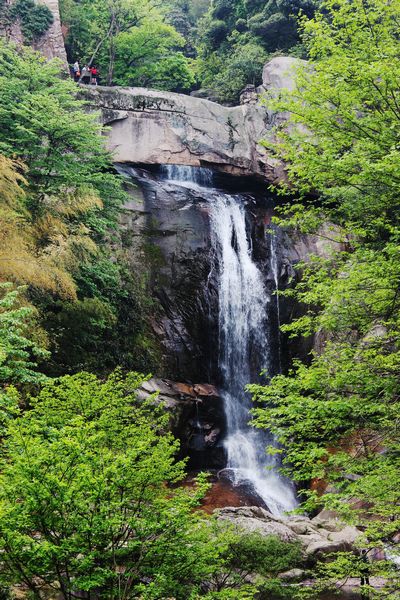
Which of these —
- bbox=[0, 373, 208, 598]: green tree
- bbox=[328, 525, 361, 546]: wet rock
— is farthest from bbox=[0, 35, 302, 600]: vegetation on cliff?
bbox=[328, 525, 361, 546]: wet rock

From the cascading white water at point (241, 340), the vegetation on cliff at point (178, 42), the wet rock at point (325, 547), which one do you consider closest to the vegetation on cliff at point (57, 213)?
the cascading white water at point (241, 340)

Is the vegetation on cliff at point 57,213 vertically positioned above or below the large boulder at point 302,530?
above

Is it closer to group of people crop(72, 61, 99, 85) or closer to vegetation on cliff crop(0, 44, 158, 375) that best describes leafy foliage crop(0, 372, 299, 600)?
vegetation on cliff crop(0, 44, 158, 375)

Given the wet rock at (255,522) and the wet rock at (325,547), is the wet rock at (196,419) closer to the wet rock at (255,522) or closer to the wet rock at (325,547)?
the wet rock at (255,522)

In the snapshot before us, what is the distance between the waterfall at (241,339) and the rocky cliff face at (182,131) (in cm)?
153

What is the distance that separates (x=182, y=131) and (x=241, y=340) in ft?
34.1

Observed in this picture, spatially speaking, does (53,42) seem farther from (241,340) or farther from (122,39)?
(241,340)

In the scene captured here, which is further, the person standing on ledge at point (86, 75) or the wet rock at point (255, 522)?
the person standing on ledge at point (86, 75)

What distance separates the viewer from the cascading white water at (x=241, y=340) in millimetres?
16516

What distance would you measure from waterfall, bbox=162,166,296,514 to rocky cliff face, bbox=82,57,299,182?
60.3 inches

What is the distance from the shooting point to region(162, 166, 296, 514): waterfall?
1645cm

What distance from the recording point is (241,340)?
63.4 ft

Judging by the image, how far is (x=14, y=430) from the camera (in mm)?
4852

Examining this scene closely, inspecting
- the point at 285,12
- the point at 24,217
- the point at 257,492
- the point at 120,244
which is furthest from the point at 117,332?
Answer: the point at 285,12
